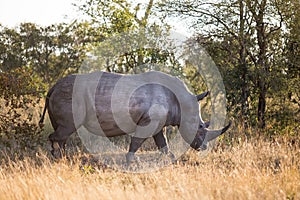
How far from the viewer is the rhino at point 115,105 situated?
969cm

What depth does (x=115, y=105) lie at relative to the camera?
9.69 m

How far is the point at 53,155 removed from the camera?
9.89 meters

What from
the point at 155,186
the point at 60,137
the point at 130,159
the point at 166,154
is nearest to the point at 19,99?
Answer: the point at 60,137

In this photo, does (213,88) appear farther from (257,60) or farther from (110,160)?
(110,160)

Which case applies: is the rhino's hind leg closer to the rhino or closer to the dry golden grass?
the rhino

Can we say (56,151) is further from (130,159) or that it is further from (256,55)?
(256,55)

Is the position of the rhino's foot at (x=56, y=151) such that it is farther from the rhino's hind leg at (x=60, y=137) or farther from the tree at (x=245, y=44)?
the tree at (x=245, y=44)

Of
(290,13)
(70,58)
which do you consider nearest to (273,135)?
(290,13)

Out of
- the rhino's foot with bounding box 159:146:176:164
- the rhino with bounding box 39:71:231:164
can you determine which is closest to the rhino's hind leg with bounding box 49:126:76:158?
the rhino with bounding box 39:71:231:164

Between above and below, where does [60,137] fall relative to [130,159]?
above

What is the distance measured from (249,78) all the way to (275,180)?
6002mm

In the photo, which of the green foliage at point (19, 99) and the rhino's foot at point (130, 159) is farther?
the green foliage at point (19, 99)

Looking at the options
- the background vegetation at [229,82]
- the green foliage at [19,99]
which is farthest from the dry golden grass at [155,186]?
the green foliage at [19,99]

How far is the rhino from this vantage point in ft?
31.8
